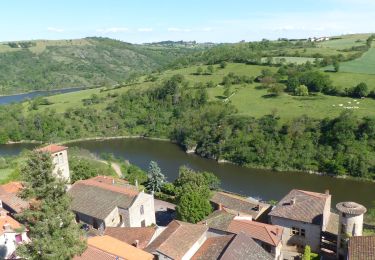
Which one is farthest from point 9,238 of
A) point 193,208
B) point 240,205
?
point 240,205

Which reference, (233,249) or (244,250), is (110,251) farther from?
(244,250)

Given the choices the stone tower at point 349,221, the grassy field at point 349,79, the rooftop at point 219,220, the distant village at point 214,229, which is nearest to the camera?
the distant village at point 214,229

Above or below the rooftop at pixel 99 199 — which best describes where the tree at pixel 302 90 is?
above

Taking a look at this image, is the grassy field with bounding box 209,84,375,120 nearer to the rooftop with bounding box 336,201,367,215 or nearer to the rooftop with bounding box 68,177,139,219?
the rooftop with bounding box 336,201,367,215

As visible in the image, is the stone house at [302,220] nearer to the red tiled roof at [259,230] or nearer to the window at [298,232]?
the window at [298,232]

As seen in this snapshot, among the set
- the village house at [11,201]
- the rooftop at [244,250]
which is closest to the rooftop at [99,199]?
the village house at [11,201]

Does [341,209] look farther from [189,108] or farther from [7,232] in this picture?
[189,108]

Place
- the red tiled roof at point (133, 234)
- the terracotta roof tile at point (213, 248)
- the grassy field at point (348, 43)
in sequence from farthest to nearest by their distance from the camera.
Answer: the grassy field at point (348, 43) → the red tiled roof at point (133, 234) → the terracotta roof tile at point (213, 248)
